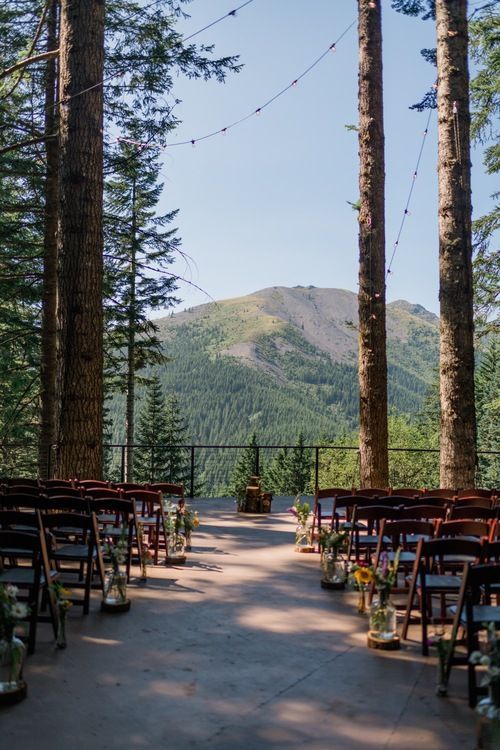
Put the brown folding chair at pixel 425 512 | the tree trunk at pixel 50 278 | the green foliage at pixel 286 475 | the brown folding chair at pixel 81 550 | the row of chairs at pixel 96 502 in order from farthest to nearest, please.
Result: 1. the green foliage at pixel 286 475
2. the tree trunk at pixel 50 278
3. the row of chairs at pixel 96 502
4. the brown folding chair at pixel 425 512
5. the brown folding chair at pixel 81 550

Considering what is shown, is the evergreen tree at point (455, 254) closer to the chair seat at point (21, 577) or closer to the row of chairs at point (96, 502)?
the row of chairs at point (96, 502)

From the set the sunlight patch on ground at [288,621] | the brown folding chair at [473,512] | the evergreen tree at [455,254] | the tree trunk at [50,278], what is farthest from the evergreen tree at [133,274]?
the sunlight patch on ground at [288,621]

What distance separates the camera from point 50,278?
14.1 meters

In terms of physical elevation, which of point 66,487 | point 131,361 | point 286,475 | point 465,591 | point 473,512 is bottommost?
point 286,475

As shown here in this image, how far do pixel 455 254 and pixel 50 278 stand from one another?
25.7 ft

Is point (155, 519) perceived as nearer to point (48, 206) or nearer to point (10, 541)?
point (10, 541)

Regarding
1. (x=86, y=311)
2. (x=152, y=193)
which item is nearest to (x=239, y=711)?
(x=86, y=311)

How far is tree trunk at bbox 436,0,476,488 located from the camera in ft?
32.7

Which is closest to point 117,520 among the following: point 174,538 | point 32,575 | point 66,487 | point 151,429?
point 66,487

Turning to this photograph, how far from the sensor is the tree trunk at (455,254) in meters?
9.97

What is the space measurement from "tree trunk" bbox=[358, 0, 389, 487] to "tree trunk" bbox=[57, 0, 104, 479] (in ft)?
13.8

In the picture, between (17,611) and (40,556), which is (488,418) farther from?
(17,611)

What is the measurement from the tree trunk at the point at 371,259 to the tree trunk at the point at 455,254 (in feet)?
4.70

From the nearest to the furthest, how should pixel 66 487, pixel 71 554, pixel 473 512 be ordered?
pixel 71 554
pixel 473 512
pixel 66 487
